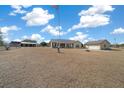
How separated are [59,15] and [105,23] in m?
1.07

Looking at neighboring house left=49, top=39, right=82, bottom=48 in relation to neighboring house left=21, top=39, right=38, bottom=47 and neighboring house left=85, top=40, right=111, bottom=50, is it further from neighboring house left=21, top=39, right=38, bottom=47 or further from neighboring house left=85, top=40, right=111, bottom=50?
neighboring house left=21, top=39, right=38, bottom=47

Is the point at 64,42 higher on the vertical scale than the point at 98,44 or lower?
higher

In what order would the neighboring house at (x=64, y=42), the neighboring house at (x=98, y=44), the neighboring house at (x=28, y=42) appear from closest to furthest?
1. the neighboring house at (x=98, y=44)
2. the neighboring house at (x=64, y=42)
3. the neighboring house at (x=28, y=42)

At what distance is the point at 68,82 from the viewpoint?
2.47m

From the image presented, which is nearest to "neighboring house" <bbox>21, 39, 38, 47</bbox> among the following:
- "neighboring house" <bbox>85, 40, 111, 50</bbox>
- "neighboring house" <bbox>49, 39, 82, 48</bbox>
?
"neighboring house" <bbox>49, 39, 82, 48</bbox>

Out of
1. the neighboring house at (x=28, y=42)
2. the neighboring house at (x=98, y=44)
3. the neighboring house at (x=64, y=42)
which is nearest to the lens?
the neighboring house at (x=98, y=44)

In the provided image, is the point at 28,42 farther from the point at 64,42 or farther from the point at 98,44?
the point at 98,44

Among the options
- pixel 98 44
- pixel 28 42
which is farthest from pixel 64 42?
pixel 28 42

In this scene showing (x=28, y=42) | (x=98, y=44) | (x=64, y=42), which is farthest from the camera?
(x=28, y=42)

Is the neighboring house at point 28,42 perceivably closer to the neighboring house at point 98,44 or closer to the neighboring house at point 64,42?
the neighboring house at point 64,42

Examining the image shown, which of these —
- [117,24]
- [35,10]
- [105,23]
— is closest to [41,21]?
[35,10]

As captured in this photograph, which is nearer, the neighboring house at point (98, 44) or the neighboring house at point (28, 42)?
the neighboring house at point (98, 44)

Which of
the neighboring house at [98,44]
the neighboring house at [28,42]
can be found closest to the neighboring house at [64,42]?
the neighboring house at [98,44]

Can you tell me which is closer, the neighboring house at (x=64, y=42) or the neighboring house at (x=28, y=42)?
the neighboring house at (x=64, y=42)
